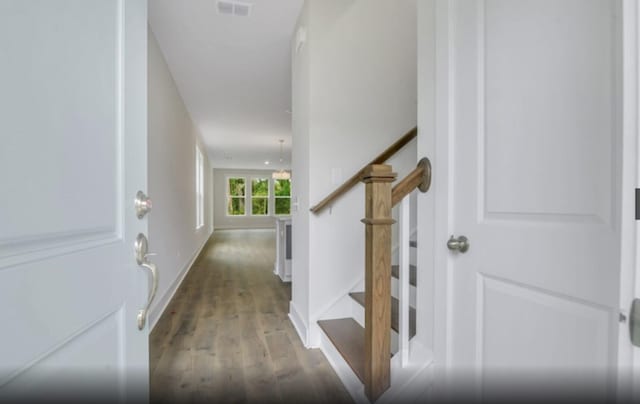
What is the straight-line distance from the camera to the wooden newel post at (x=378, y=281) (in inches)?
54.1

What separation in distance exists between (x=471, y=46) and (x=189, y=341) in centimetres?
255

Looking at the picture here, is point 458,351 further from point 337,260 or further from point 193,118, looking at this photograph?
point 193,118

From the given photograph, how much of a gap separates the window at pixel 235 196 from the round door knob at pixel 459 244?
12328 mm

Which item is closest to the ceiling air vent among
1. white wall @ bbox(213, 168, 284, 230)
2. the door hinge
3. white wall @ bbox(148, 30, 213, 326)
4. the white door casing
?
white wall @ bbox(148, 30, 213, 326)

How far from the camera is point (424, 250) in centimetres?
145

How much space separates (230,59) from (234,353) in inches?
110

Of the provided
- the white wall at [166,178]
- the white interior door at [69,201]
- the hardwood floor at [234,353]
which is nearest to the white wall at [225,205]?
the white wall at [166,178]

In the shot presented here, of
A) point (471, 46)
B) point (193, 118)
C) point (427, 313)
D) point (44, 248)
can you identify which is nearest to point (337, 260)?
point (427, 313)

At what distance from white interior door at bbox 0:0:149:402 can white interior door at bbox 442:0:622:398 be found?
42.7 inches

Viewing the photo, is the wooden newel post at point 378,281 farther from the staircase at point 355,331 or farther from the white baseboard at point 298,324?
the white baseboard at point 298,324

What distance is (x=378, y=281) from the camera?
1395mm

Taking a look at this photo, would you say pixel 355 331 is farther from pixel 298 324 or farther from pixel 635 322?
pixel 635 322

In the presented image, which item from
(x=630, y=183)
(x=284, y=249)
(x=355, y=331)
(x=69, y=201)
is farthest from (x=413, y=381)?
(x=284, y=249)

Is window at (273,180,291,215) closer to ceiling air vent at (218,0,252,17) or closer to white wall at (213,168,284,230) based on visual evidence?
white wall at (213,168,284,230)
